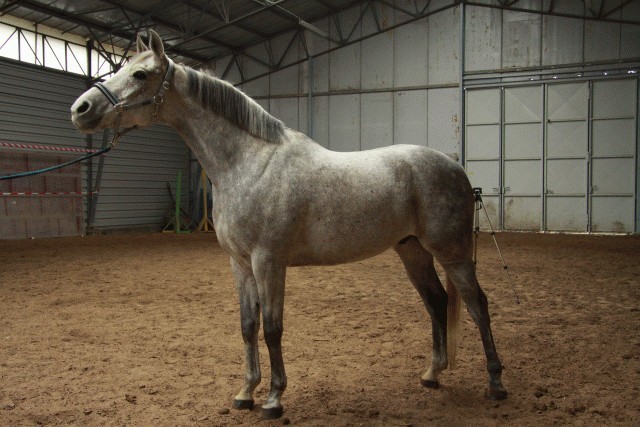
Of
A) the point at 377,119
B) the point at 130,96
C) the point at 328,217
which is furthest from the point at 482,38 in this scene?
the point at 130,96

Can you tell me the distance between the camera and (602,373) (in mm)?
3363

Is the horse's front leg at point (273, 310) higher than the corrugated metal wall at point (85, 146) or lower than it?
lower

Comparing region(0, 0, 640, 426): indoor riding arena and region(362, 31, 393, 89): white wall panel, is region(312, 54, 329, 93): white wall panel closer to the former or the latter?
region(0, 0, 640, 426): indoor riding arena

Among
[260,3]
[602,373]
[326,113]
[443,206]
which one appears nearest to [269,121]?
[443,206]

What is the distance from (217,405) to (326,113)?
1556cm

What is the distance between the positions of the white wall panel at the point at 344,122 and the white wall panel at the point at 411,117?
1.38m

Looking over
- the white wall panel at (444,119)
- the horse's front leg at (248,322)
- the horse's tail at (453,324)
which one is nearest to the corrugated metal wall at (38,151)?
the white wall panel at (444,119)

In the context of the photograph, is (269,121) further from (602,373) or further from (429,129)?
(429,129)

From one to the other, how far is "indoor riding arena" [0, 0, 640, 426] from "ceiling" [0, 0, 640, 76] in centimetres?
8

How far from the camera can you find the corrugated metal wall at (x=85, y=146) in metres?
13.2

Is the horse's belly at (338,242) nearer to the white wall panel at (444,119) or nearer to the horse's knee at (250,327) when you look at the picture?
the horse's knee at (250,327)

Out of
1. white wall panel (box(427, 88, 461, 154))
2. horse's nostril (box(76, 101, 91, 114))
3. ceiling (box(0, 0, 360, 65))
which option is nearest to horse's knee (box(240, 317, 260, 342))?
horse's nostril (box(76, 101, 91, 114))

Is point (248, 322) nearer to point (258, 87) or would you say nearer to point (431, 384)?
point (431, 384)

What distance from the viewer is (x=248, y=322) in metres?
2.99
